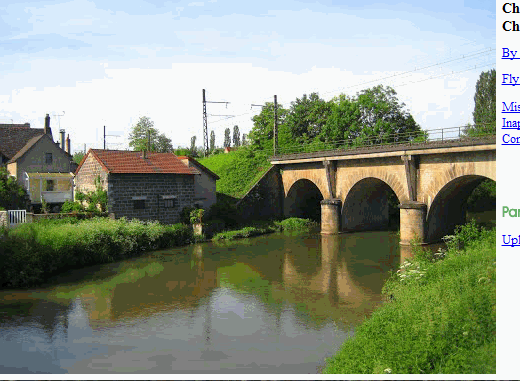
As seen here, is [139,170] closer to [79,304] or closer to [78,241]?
[78,241]

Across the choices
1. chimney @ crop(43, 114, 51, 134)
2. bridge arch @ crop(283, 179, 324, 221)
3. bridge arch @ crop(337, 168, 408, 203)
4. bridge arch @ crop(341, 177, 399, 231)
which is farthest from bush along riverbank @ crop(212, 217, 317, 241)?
chimney @ crop(43, 114, 51, 134)

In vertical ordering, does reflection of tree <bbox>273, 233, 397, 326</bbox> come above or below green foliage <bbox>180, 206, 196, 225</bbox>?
below

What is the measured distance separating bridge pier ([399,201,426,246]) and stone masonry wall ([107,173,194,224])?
43.1 ft

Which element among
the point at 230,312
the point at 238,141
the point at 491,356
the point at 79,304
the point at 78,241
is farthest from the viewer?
the point at 238,141

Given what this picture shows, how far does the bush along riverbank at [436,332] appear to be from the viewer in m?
8.31

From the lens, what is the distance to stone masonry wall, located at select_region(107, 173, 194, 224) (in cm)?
2886

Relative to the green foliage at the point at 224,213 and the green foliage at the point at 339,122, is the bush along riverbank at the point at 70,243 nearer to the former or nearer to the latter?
the green foliage at the point at 224,213

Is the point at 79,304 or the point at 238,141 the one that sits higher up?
the point at 238,141

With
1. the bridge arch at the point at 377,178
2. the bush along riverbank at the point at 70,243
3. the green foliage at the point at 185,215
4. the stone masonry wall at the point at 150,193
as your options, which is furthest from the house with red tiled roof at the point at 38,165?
the bridge arch at the point at 377,178

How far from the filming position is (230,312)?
49.5ft

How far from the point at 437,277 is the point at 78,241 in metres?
15.8

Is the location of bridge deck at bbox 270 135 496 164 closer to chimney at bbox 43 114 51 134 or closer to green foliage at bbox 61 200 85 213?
green foliage at bbox 61 200 85 213
